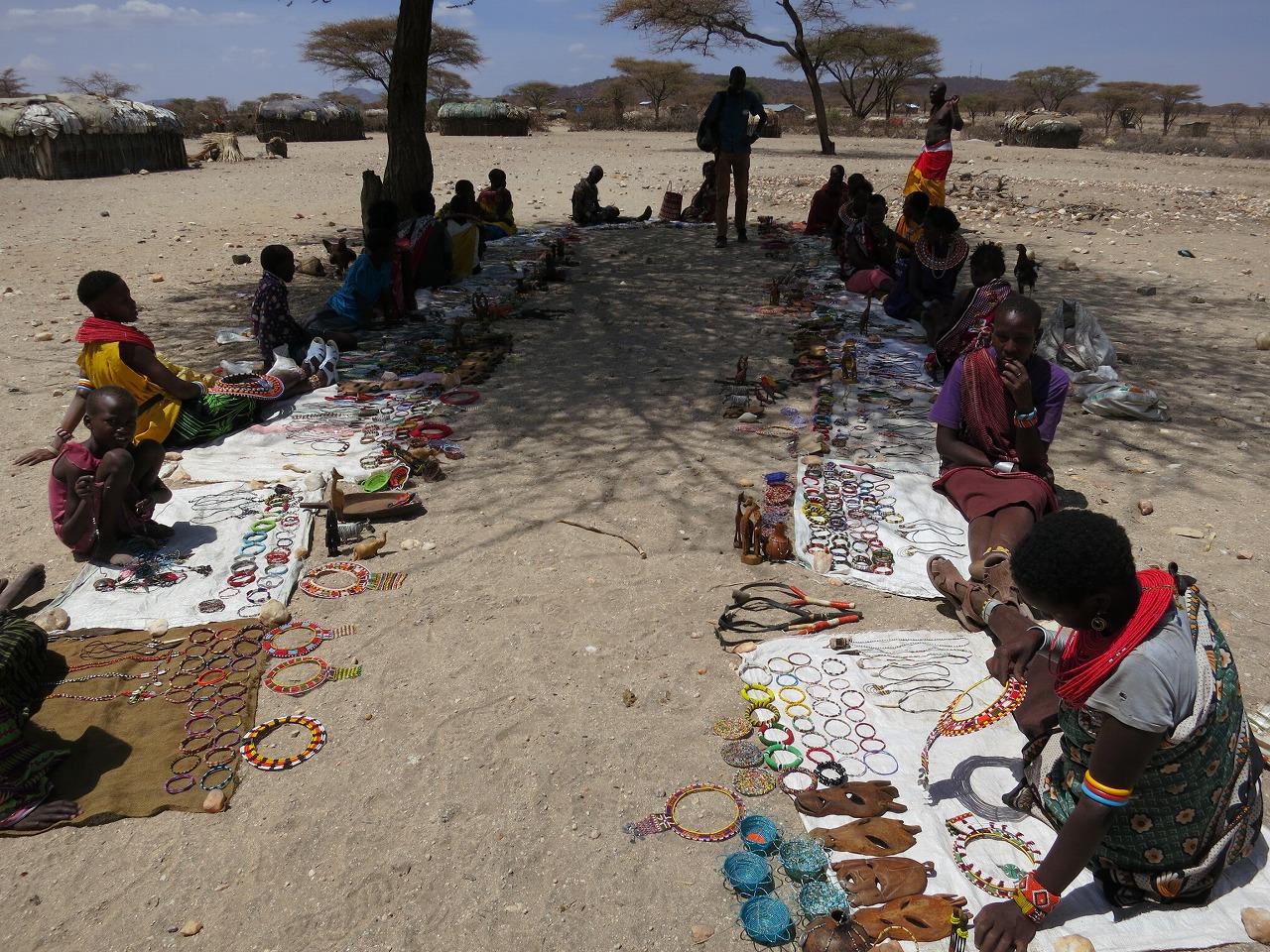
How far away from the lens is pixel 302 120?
1080 inches

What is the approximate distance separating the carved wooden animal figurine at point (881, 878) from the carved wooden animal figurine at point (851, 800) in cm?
18

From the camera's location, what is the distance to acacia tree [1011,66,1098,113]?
1646 inches

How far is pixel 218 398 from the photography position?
5262 mm

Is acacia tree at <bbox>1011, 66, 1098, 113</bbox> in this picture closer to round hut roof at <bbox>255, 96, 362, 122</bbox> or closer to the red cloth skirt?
round hut roof at <bbox>255, 96, 362, 122</bbox>

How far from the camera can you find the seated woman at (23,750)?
253 cm

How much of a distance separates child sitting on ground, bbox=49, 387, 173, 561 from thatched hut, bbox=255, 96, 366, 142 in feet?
88.6

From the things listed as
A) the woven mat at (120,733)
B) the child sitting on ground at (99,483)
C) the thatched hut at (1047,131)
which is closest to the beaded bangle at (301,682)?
the woven mat at (120,733)

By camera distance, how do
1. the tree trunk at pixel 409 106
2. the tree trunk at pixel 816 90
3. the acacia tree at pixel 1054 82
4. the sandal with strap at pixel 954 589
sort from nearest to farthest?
the sandal with strap at pixel 954 589 < the tree trunk at pixel 409 106 < the tree trunk at pixel 816 90 < the acacia tree at pixel 1054 82

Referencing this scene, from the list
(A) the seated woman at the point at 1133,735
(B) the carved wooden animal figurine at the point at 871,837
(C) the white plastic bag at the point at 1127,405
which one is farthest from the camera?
(C) the white plastic bag at the point at 1127,405

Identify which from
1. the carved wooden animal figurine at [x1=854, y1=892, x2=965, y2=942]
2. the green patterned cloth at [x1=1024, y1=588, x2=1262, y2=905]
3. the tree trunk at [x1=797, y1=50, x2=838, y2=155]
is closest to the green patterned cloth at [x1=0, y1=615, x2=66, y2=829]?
the carved wooden animal figurine at [x1=854, y1=892, x2=965, y2=942]

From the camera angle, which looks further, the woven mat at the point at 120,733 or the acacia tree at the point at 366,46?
the acacia tree at the point at 366,46

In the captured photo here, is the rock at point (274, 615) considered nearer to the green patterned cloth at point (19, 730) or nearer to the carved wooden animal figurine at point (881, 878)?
the green patterned cloth at point (19, 730)

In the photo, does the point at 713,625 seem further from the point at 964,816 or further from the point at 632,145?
the point at 632,145

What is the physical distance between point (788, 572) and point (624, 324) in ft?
13.9
